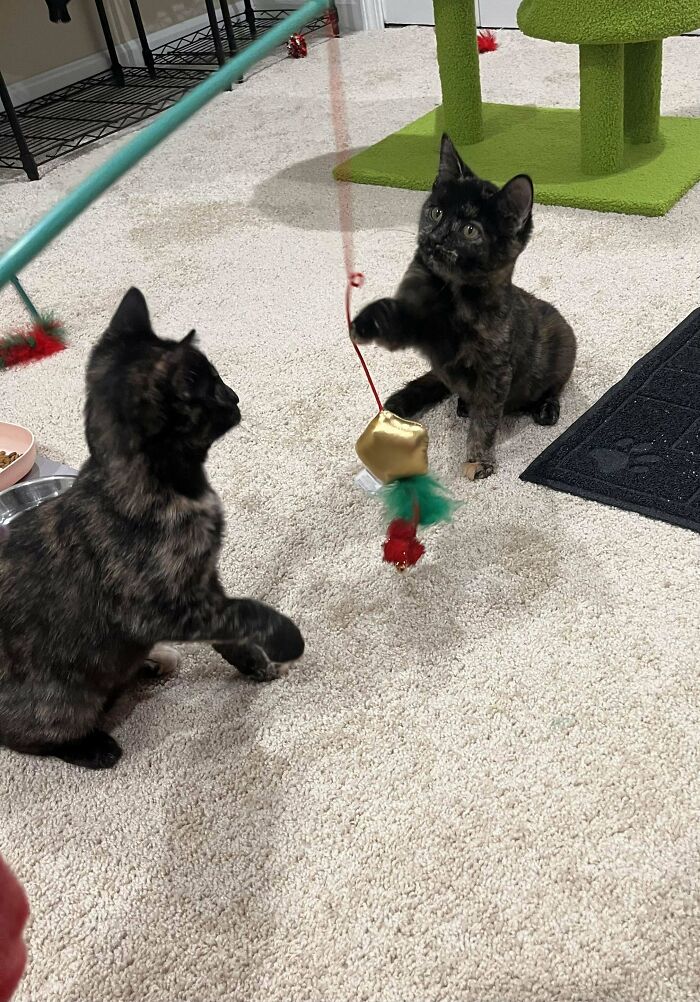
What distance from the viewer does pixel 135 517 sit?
1087 millimetres

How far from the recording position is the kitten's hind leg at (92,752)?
1228mm

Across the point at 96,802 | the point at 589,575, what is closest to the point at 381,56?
the point at 589,575

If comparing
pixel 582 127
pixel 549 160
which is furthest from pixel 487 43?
pixel 582 127

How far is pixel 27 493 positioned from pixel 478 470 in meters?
0.81

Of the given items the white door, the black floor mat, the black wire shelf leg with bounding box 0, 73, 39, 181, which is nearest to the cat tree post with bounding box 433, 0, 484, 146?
the white door

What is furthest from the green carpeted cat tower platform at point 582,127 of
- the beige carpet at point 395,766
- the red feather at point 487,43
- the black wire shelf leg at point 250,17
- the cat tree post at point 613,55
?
the black wire shelf leg at point 250,17

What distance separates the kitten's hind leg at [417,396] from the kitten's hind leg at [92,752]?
2.74 feet

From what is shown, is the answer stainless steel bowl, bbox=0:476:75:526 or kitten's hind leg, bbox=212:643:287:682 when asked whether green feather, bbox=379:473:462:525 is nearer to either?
kitten's hind leg, bbox=212:643:287:682

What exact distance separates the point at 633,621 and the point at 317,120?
2.58 meters

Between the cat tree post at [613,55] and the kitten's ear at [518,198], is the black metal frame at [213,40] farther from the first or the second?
the kitten's ear at [518,198]

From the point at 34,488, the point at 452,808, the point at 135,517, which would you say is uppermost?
the point at 135,517

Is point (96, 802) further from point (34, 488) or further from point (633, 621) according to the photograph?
point (633, 621)

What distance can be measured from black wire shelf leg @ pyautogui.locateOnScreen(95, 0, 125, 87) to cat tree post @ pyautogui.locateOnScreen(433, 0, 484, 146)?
1851 mm

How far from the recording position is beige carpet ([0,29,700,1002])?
3.32ft
